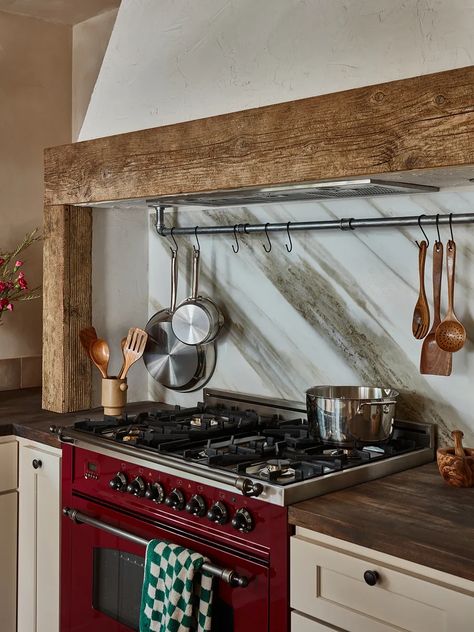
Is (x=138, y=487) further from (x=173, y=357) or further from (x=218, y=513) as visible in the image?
(x=173, y=357)

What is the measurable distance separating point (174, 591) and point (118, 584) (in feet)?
1.31

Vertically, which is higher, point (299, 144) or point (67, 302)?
point (299, 144)

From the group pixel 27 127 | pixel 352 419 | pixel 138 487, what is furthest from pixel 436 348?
pixel 27 127

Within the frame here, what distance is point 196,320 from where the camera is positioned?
9.59 feet

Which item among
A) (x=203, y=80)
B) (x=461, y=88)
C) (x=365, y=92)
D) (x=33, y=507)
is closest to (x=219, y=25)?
(x=203, y=80)

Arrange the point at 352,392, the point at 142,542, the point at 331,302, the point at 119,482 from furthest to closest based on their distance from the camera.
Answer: the point at 331,302, the point at 352,392, the point at 119,482, the point at 142,542

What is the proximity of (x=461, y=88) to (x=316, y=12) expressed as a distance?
21.6 inches

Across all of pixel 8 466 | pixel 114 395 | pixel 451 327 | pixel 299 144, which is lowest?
pixel 8 466

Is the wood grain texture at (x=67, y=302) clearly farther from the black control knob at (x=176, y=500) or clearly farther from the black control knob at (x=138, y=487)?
the black control knob at (x=176, y=500)

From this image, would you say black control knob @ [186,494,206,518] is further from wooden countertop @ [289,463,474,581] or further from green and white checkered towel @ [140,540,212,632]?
wooden countertop @ [289,463,474,581]

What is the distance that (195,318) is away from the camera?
2930 millimetres

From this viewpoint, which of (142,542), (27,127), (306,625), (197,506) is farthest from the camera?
(27,127)

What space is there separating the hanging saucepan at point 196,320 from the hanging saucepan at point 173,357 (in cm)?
8

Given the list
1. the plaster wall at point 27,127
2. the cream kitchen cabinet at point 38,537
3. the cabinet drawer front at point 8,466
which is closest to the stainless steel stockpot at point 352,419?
the cream kitchen cabinet at point 38,537
